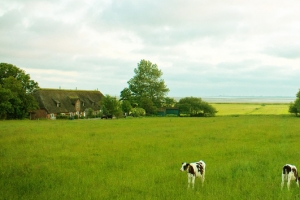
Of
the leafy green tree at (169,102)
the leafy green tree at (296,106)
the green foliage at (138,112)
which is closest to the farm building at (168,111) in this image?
the leafy green tree at (169,102)

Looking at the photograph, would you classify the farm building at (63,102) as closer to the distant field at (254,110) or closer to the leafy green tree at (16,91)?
the leafy green tree at (16,91)

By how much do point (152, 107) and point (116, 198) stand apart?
7671 cm

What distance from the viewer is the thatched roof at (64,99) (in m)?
72.6

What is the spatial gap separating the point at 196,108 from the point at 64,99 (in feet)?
124

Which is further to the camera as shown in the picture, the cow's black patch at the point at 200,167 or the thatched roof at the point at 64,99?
the thatched roof at the point at 64,99

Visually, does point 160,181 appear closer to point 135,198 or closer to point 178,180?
point 178,180

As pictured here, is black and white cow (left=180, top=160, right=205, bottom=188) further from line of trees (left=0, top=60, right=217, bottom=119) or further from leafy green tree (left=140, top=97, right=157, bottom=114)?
leafy green tree (left=140, top=97, right=157, bottom=114)

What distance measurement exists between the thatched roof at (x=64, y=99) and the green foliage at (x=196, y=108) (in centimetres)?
2647

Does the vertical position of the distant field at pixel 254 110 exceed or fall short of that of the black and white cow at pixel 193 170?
it exceeds it

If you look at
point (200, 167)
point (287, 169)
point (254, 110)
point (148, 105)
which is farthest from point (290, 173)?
point (254, 110)

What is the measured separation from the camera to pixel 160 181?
40.9 ft

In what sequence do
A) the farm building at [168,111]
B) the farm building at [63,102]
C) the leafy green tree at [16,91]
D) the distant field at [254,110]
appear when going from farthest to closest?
the distant field at [254,110], the farm building at [168,111], the farm building at [63,102], the leafy green tree at [16,91]

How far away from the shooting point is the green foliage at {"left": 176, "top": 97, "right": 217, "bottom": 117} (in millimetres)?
84688

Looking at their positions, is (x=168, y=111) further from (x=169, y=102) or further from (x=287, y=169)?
(x=287, y=169)
